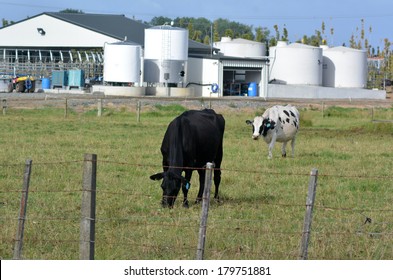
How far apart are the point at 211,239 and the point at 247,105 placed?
162 ft

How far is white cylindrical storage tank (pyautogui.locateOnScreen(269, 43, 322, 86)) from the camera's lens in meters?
84.7

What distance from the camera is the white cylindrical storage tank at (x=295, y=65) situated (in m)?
84.7

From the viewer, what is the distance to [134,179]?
17109 mm

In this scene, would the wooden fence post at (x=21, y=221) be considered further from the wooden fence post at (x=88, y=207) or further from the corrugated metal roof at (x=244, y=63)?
the corrugated metal roof at (x=244, y=63)

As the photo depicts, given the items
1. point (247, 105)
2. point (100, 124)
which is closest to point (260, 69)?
point (247, 105)

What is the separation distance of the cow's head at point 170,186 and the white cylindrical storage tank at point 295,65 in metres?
70.9

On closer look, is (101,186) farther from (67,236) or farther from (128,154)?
(128,154)

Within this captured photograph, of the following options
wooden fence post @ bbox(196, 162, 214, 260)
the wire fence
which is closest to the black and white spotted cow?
the wire fence

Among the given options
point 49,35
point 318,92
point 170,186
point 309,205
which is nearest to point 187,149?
point 170,186

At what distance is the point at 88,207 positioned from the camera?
8.84 m

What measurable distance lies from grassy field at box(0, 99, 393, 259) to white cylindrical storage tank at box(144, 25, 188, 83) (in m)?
46.5

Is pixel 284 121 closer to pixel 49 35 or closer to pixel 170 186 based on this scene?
pixel 170 186

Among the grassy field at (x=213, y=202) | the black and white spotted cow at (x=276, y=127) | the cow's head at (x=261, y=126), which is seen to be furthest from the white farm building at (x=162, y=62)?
the cow's head at (x=261, y=126)

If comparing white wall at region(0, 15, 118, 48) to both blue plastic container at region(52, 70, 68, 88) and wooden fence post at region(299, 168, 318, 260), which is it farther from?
wooden fence post at region(299, 168, 318, 260)
